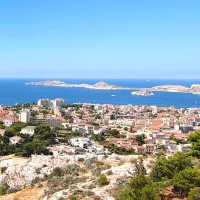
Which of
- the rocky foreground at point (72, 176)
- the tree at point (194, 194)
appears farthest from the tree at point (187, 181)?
the rocky foreground at point (72, 176)

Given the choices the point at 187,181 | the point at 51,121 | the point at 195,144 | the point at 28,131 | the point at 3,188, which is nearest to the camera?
the point at 187,181

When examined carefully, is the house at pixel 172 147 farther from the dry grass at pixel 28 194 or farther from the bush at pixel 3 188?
the dry grass at pixel 28 194

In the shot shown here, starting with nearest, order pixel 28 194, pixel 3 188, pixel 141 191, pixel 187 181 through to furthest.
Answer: pixel 141 191, pixel 187 181, pixel 28 194, pixel 3 188

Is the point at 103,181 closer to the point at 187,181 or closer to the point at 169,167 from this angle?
the point at 169,167

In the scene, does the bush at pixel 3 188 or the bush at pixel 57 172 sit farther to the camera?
the bush at pixel 57 172

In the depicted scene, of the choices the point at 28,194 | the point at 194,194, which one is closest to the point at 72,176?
the point at 28,194

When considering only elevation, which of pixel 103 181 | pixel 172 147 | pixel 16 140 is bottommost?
pixel 172 147

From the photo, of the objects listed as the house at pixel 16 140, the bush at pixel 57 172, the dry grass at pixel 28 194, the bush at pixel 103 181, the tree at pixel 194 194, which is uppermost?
the tree at pixel 194 194

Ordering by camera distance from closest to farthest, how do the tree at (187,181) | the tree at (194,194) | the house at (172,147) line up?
the tree at (194,194), the tree at (187,181), the house at (172,147)
